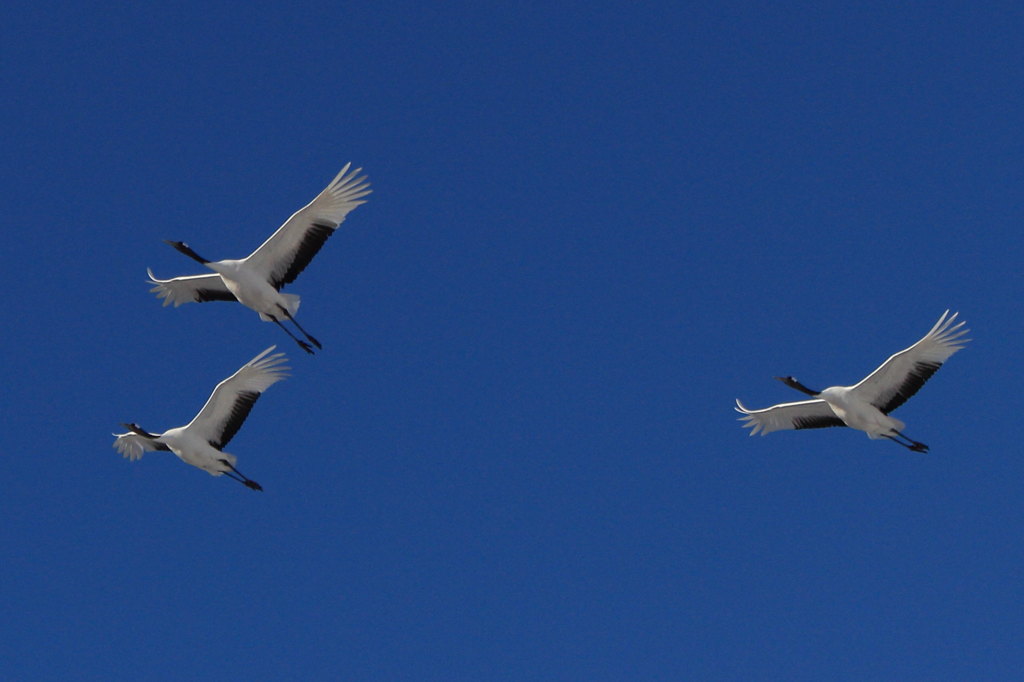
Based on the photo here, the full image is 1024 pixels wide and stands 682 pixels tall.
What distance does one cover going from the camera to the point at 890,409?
3988 cm

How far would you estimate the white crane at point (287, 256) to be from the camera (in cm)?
3688

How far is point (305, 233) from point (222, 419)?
615 cm

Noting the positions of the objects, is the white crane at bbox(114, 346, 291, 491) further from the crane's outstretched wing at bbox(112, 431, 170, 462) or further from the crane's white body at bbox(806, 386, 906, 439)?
the crane's white body at bbox(806, 386, 906, 439)

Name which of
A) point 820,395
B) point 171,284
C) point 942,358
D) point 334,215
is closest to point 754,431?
point 820,395

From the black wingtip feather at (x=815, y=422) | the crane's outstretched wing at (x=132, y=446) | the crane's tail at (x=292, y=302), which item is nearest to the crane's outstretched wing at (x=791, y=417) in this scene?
the black wingtip feather at (x=815, y=422)

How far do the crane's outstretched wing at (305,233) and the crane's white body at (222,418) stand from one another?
7.80ft

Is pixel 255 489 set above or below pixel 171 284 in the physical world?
below

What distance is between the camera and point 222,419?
3944 cm

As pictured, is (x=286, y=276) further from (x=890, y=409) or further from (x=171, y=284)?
(x=890, y=409)

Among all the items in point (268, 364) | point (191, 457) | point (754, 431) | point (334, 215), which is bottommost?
point (191, 457)

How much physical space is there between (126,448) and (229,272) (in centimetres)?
1034

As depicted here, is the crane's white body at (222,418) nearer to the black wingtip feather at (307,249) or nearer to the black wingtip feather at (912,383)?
the black wingtip feather at (307,249)

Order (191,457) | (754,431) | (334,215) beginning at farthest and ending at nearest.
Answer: (754,431), (191,457), (334,215)

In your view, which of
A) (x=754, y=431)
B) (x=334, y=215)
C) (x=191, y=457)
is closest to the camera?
(x=334, y=215)
